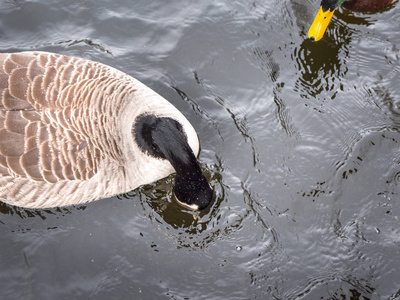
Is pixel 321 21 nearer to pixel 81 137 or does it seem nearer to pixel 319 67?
pixel 319 67

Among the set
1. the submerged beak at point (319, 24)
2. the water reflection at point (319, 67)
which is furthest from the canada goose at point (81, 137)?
the submerged beak at point (319, 24)

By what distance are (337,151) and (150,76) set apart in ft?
7.89

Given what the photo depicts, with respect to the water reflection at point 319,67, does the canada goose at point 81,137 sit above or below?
below

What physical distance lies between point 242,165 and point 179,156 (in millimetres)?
1069

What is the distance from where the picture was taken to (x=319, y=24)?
576 cm

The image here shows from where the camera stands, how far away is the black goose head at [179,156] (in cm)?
421

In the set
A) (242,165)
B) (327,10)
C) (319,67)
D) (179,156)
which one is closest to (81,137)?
(179,156)

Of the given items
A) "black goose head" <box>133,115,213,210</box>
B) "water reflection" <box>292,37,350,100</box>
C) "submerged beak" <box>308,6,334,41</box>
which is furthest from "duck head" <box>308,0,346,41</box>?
"black goose head" <box>133,115,213,210</box>

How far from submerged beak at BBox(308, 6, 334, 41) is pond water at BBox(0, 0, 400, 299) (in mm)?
263

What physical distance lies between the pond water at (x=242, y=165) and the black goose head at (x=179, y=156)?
57 centimetres

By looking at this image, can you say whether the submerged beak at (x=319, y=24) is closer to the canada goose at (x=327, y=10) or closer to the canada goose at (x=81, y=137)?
the canada goose at (x=327, y=10)

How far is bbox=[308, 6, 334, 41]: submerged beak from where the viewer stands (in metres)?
5.75

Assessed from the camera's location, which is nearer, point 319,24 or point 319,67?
point 319,24

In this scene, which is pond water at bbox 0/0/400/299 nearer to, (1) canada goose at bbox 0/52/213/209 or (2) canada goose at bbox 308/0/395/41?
(2) canada goose at bbox 308/0/395/41
